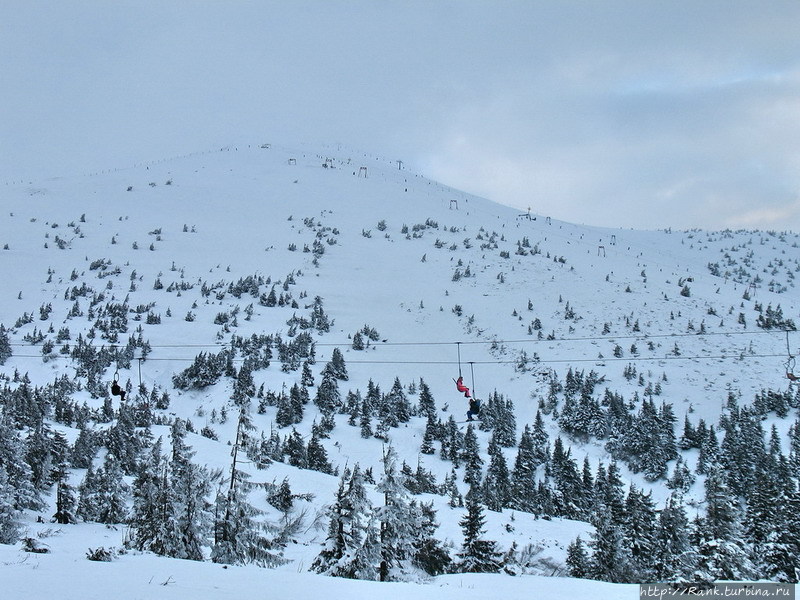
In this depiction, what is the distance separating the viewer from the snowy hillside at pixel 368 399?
20.0 metres

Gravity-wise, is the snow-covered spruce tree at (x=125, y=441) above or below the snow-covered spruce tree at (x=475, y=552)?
above

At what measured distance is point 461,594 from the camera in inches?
421

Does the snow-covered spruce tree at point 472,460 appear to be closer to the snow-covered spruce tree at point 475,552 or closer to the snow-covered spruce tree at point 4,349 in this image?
the snow-covered spruce tree at point 475,552

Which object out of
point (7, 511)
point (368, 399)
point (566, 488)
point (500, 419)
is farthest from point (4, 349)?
point (566, 488)

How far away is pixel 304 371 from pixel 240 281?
24.7 m

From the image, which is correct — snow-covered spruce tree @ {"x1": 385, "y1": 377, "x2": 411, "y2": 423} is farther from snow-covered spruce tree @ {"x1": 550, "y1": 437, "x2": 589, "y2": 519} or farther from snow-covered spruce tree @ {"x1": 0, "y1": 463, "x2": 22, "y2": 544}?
snow-covered spruce tree @ {"x1": 0, "y1": 463, "x2": 22, "y2": 544}

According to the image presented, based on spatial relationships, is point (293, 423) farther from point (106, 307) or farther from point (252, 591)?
point (252, 591)

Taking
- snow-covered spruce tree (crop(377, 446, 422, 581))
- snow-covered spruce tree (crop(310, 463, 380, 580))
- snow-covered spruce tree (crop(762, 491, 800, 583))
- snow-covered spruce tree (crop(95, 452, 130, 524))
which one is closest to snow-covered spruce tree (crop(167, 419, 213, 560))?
snow-covered spruce tree (crop(310, 463, 380, 580))

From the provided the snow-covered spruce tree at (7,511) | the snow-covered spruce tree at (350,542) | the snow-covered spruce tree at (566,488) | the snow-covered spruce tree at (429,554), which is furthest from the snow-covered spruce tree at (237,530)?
the snow-covered spruce tree at (566,488)

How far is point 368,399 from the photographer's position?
49438 millimetres

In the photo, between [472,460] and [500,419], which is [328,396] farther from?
[500,419]

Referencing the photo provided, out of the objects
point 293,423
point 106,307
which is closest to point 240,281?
point 106,307

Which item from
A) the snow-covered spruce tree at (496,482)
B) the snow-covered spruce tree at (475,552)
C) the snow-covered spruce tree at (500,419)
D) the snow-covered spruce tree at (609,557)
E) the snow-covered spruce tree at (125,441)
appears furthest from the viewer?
the snow-covered spruce tree at (500,419)

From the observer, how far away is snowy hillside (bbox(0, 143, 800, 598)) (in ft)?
65.7
